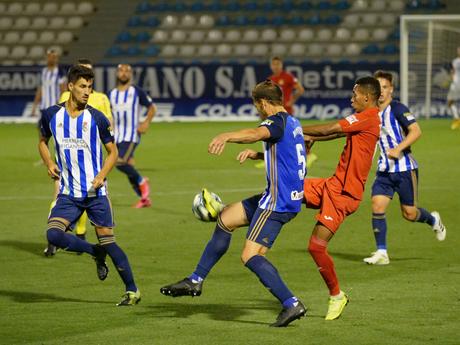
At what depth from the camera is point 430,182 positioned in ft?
60.7

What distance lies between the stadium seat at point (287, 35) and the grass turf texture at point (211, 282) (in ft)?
59.4

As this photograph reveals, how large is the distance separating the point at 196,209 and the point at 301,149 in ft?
3.54

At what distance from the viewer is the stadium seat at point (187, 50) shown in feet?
121

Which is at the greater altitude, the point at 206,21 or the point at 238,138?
the point at 238,138

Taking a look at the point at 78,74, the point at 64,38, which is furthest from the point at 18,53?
the point at 78,74

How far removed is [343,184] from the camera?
28.9 ft

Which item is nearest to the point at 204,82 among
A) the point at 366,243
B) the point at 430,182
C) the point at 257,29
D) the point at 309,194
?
the point at 257,29

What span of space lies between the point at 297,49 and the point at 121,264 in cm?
2710

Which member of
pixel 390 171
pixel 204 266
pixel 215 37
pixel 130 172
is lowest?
pixel 215 37

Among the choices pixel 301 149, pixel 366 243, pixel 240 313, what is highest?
pixel 301 149

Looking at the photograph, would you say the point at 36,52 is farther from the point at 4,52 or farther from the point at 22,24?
the point at 22,24

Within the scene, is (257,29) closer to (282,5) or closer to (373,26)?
(282,5)

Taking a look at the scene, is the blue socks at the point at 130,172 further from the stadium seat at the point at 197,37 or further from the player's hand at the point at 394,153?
the stadium seat at the point at 197,37

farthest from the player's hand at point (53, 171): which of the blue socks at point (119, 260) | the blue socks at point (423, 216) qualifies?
the blue socks at point (423, 216)
